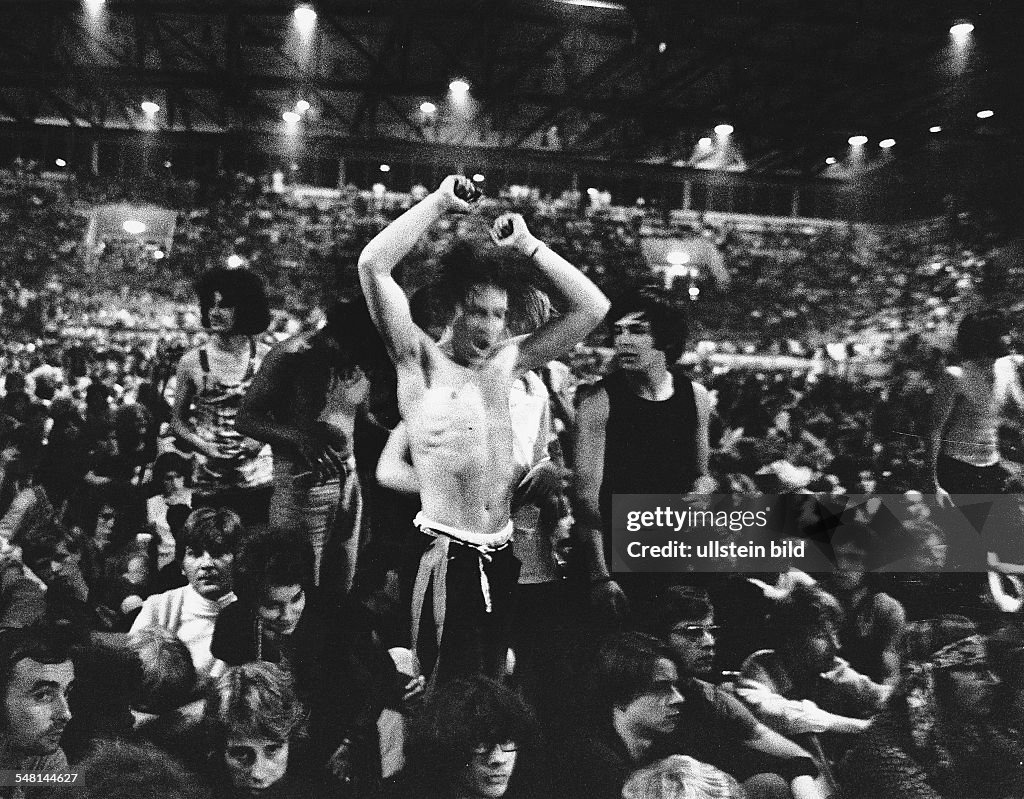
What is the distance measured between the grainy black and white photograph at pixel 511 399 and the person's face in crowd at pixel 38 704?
1 centimetres

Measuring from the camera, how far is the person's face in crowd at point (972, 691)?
119 inches

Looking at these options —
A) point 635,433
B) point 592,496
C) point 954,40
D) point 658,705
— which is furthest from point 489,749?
point 954,40

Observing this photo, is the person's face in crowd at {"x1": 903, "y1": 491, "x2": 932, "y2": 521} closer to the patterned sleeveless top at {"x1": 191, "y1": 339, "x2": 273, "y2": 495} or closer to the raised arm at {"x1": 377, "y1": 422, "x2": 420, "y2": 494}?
the raised arm at {"x1": 377, "y1": 422, "x2": 420, "y2": 494}

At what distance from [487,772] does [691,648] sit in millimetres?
751

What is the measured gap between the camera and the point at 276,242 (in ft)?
9.37

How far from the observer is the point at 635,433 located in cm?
291

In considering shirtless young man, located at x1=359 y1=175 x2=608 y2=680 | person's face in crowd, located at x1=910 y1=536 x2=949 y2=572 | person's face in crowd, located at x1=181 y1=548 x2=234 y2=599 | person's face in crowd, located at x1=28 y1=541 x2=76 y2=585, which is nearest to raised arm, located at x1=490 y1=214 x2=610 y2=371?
shirtless young man, located at x1=359 y1=175 x2=608 y2=680

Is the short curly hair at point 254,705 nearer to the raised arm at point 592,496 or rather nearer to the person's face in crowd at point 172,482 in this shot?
the person's face in crowd at point 172,482

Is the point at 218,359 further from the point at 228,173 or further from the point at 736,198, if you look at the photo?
the point at 736,198

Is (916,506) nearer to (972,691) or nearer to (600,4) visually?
(972,691)

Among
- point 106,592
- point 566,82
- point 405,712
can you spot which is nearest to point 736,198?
point 566,82

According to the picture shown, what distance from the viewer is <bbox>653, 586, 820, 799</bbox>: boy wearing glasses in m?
2.92

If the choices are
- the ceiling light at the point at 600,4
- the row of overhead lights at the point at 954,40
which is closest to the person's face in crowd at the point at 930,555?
the row of overhead lights at the point at 954,40

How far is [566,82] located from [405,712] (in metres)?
2.06
